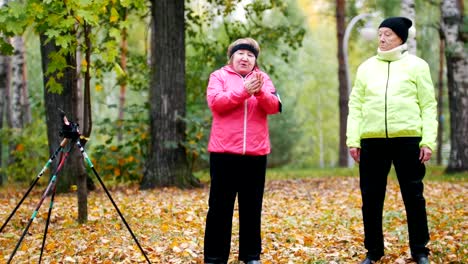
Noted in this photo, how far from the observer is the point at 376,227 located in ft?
19.2

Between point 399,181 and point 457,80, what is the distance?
10.2m

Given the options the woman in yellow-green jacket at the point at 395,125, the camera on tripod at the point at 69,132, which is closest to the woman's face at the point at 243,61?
the woman in yellow-green jacket at the point at 395,125

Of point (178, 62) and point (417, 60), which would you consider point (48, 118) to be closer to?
point (178, 62)

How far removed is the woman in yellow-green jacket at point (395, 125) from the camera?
5551mm

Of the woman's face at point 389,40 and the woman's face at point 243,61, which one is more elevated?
the woman's face at point 389,40

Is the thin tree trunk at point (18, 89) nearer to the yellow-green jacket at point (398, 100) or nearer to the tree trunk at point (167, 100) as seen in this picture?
the tree trunk at point (167, 100)

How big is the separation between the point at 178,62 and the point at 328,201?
3726 mm

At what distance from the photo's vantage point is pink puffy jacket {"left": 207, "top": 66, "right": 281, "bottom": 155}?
546 cm

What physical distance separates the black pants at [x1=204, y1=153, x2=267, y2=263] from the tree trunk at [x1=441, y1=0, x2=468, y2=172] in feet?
34.5

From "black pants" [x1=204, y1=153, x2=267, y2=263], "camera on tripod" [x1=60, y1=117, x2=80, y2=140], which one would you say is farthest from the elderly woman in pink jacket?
"camera on tripod" [x1=60, y1=117, x2=80, y2=140]

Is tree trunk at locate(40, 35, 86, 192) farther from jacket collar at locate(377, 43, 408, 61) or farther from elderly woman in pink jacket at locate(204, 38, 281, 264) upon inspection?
jacket collar at locate(377, 43, 408, 61)

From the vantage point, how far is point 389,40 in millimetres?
5645

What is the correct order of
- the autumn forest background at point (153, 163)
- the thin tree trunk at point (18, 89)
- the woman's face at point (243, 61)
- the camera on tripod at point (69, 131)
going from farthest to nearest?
the thin tree trunk at point (18, 89) < the autumn forest background at point (153, 163) < the camera on tripod at point (69, 131) < the woman's face at point (243, 61)

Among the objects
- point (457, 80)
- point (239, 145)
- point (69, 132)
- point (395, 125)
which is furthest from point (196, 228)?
point (457, 80)
